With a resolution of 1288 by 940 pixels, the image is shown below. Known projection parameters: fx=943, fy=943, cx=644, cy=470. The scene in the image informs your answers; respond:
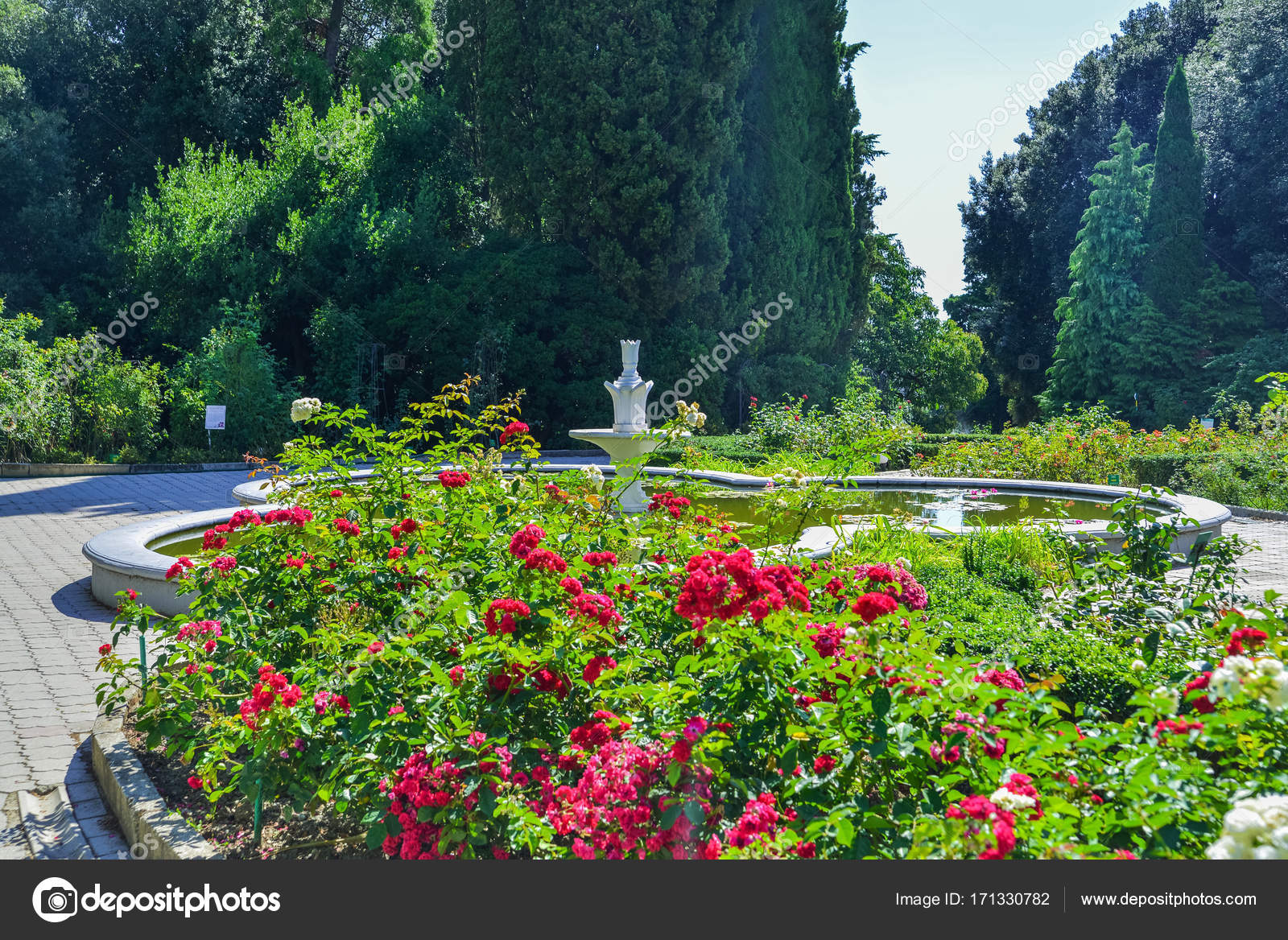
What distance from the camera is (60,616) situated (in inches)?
234

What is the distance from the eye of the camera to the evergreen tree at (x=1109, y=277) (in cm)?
2488

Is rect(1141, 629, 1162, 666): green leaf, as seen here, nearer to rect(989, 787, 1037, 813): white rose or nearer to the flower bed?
the flower bed

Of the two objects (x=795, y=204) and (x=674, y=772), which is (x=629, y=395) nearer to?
(x=674, y=772)

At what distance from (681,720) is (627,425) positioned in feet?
19.2

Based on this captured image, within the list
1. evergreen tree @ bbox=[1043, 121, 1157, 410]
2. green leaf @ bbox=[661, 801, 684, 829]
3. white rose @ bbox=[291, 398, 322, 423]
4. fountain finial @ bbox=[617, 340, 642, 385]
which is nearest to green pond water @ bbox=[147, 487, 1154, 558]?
fountain finial @ bbox=[617, 340, 642, 385]

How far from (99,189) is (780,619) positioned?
2591 centimetres

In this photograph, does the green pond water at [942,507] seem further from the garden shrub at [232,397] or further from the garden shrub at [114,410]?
the garden shrub at [232,397]

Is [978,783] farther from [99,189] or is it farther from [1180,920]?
[99,189]

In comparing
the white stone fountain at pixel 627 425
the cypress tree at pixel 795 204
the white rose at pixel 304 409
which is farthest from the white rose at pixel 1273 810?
the cypress tree at pixel 795 204

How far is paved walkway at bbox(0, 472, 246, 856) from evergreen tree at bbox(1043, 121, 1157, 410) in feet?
72.7

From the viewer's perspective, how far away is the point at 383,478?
424 cm

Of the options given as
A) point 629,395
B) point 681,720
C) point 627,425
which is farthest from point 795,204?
point 681,720

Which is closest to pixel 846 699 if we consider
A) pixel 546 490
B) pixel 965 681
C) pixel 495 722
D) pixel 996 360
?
pixel 965 681

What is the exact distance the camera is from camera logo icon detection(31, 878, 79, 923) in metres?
1.82
